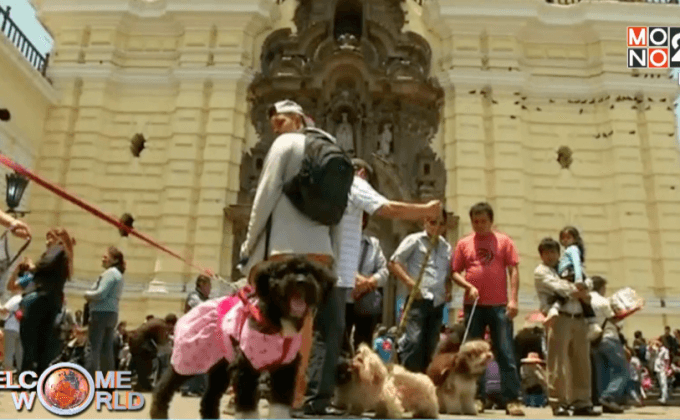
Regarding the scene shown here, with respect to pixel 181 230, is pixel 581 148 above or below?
above

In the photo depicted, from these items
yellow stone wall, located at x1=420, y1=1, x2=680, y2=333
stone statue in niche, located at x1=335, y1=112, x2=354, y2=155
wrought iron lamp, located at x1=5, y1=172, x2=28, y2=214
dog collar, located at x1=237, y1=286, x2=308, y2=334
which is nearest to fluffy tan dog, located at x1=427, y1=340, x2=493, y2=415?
dog collar, located at x1=237, y1=286, x2=308, y2=334

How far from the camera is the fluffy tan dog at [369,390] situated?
4.45 meters

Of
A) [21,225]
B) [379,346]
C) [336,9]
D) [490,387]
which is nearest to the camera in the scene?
[21,225]

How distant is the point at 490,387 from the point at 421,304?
4.92 ft

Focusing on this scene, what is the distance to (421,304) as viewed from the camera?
5.73 metres

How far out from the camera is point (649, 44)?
52.7ft

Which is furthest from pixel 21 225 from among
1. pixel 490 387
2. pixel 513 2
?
pixel 513 2

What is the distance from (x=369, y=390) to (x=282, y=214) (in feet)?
5.58

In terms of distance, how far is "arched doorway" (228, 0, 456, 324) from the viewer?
1534 cm

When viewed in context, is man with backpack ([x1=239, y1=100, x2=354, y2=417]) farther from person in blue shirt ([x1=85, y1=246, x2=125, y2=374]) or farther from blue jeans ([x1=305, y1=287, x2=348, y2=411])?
person in blue shirt ([x1=85, y1=246, x2=125, y2=374])

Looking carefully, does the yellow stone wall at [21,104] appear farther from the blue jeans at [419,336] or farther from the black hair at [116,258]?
the blue jeans at [419,336]

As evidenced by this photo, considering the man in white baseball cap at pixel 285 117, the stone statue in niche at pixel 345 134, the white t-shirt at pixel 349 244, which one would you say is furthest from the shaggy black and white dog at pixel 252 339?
the stone statue in niche at pixel 345 134

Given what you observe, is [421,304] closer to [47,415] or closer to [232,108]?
[47,415]

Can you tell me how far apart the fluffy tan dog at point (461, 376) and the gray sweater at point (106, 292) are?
3553 mm
